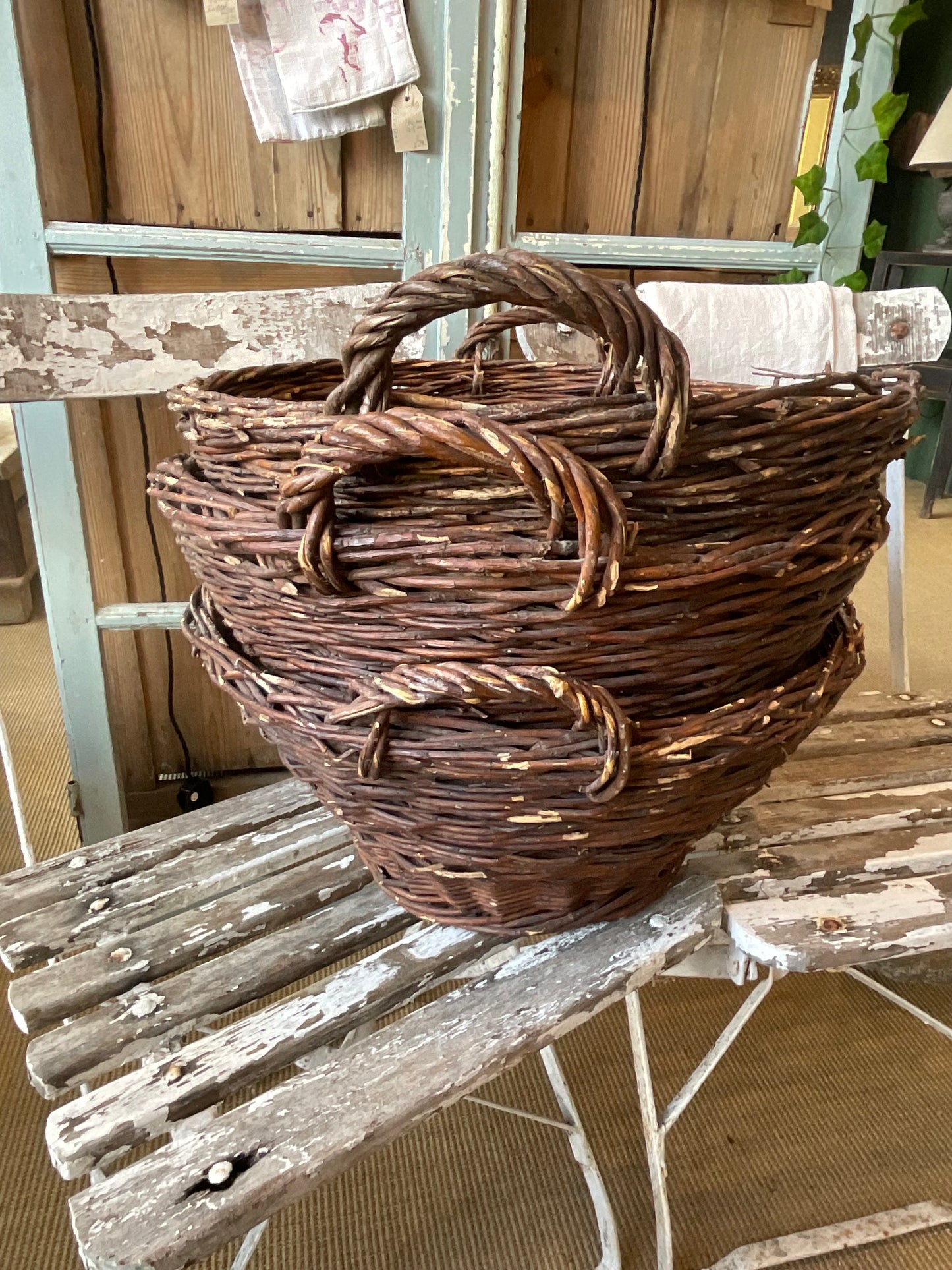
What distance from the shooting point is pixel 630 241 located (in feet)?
3.47

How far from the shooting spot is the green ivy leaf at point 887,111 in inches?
41.0

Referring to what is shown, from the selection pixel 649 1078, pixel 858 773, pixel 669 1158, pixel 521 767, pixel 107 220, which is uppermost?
pixel 107 220

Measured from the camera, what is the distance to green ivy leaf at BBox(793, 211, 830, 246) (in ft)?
3.63

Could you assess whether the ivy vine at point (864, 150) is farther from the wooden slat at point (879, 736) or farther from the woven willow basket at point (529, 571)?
the woven willow basket at point (529, 571)

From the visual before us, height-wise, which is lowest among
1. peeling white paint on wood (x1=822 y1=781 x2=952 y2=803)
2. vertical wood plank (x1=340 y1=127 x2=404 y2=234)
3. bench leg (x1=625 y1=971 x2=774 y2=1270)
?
bench leg (x1=625 y1=971 x2=774 y2=1270)

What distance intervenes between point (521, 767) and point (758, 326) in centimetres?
72

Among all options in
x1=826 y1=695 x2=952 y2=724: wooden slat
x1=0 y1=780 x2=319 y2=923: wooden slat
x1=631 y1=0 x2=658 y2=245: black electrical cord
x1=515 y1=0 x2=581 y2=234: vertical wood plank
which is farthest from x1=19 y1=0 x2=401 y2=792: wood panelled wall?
x1=826 y1=695 x2=952 y2=724: wooden slat

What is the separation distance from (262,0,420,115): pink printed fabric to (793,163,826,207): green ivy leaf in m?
0.51

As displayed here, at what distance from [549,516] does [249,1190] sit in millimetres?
343

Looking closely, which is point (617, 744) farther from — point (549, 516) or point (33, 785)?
point (33, 785)

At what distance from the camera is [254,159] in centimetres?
97

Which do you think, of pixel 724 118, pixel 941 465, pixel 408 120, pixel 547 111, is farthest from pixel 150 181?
pixel 941 465

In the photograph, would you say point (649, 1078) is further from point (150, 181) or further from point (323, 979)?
point (150, 181)

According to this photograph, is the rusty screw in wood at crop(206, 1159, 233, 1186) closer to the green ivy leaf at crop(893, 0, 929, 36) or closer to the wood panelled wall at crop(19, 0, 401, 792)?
the wood panelled wall at crop(19, 0, 401, 792)
